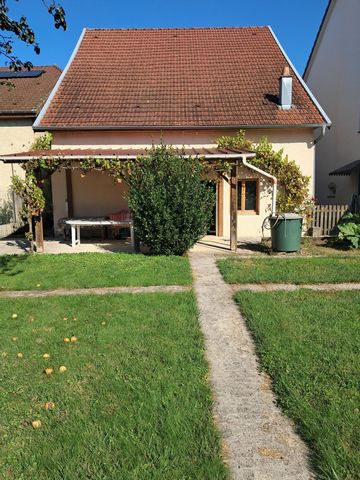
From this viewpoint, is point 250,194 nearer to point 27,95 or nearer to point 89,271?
point 89,271

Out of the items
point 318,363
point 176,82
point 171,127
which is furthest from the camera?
point 176,82

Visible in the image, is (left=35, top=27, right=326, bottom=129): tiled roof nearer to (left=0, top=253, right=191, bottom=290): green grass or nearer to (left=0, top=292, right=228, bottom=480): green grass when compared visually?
(left=0, top=253, right=191, bottom=290): green grass

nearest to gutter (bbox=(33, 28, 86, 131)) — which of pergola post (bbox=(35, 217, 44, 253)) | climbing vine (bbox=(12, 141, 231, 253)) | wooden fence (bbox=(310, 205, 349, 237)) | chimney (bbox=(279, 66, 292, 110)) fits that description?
climbing vine (bbox=(12, 141, 231, 253))

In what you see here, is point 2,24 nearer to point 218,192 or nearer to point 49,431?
point 49,431

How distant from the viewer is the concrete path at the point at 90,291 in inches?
260

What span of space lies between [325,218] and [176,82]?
7.46 m

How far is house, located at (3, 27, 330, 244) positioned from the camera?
12.6m

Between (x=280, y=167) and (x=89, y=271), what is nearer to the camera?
(x=89, y=271)

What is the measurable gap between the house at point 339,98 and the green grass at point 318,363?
352 inches

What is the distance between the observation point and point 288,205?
41.2 ft

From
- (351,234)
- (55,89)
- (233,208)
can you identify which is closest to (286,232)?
(233,208)

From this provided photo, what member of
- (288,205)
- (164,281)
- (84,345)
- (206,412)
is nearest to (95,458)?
(206,412)

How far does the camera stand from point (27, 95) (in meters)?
17.2

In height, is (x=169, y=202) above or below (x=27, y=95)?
below
